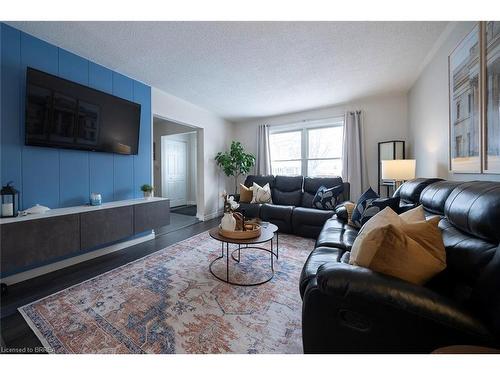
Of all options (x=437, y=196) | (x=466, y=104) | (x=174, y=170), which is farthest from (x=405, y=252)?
(x=174, y=170)

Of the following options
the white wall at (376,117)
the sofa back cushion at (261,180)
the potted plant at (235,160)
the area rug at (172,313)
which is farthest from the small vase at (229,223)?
the white wall at (376,117)

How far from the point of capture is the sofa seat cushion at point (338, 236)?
5.47ft

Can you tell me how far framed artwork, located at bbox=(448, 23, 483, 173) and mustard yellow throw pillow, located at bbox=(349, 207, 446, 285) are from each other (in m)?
1.10

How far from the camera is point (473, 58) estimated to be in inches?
60.7

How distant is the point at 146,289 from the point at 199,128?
330cm

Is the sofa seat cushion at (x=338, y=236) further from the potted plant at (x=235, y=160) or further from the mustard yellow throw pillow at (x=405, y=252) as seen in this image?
the potted plant at (x=235, y=160)

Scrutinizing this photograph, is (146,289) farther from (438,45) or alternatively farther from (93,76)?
(438,45)

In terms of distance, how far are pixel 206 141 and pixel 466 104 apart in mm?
3912

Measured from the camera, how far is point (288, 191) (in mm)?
3875

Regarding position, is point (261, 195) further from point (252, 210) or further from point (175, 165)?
point (175, 165)

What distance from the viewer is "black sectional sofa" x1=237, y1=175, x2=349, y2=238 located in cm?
310

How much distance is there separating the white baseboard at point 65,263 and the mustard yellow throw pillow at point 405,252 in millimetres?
2830
